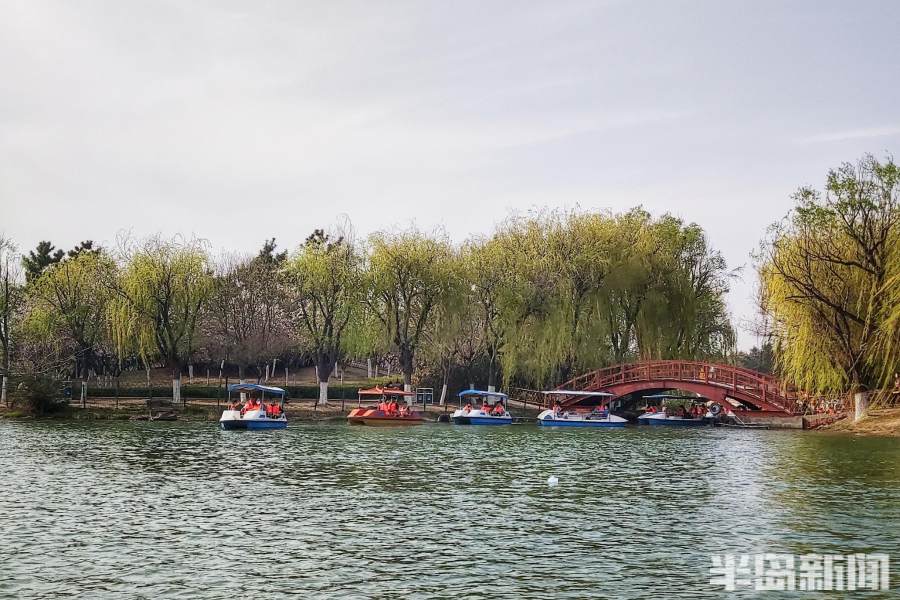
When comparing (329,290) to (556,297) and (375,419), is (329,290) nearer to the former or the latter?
(375,419)

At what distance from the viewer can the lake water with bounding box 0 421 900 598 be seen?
60.0 ft

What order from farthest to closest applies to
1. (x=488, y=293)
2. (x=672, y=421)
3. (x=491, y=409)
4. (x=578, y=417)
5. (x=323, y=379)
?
1. (x=323, y=379)
2. (x=488, y=293)
3. (x=672, y=421)
4. (x=491, y=409)
5. (x=578, y=417)

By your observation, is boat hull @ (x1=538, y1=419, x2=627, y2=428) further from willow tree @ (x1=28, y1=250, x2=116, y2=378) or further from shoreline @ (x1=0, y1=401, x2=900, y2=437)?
willow tree @ (x1=28, y1=250, x2=116, y2=378)

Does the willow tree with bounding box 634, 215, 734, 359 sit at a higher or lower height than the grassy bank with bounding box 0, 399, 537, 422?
higher

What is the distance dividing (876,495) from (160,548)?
68.5 ft

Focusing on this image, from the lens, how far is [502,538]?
22.4m

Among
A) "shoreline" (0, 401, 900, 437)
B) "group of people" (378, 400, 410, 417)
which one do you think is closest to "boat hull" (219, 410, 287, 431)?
"shoreline" (0, 401, 900, 437)

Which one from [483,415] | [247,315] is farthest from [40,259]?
[483,415]

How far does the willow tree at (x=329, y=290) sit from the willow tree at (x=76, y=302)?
14.7 meters

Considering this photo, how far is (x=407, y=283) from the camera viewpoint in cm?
7212

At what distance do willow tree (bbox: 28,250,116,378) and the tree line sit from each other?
5.6 inches

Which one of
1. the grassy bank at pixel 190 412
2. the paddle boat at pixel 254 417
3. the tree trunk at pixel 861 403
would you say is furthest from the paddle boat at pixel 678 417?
the paddle boat at pixel 254 417

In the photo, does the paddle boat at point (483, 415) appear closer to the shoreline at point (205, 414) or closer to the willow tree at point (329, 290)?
the shoreline at point (205, 414)

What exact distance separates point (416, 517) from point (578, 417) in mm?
42512
